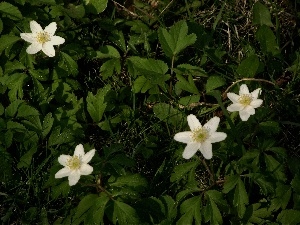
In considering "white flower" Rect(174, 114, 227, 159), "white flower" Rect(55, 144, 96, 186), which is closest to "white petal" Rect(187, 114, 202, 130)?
"white flower" Rect(174, 114, 227, 159)

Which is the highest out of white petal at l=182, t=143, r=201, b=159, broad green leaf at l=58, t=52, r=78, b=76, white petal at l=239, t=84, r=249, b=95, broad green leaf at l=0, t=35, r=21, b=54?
broad green leaf at l=0, t=35, r=21, b=54

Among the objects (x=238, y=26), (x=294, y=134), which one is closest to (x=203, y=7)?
(x=238, y=26)

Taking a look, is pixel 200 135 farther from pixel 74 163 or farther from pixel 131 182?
pixel 74 163

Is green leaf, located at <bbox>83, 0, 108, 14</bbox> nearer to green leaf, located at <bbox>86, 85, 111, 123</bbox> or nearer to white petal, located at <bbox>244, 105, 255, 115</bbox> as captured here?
green leaf, located at <bbox>86, 85, 111, 123</bbox>

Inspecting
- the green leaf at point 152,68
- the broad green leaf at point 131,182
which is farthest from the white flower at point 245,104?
the broad green leaf at point 131,182

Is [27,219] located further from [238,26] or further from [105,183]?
[238,26]

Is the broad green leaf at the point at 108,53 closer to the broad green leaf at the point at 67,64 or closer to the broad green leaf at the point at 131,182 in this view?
the broad green leaf at the point at 67,64
